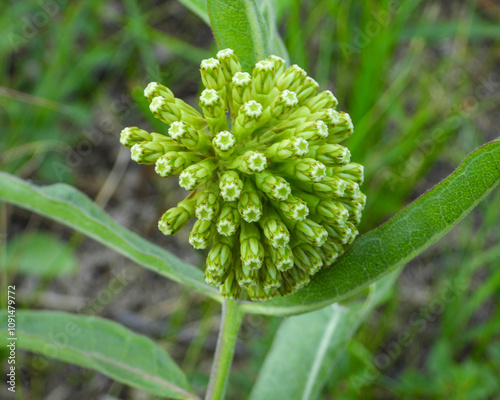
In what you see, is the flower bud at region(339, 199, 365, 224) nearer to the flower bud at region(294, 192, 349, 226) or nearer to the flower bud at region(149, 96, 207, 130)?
the flower bud at region(294, 192, 349, 226)

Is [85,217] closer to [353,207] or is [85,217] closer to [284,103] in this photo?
[284,103]

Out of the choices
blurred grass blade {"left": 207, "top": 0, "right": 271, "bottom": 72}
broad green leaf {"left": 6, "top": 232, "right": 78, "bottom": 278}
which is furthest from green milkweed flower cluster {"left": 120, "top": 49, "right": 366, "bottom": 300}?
broad green leaf {"left": 6, "top": 232, "right": 78, "bottom": 278}

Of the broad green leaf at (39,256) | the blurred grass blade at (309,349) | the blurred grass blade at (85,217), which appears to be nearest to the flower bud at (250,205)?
the blurred grass blade at (85,217)

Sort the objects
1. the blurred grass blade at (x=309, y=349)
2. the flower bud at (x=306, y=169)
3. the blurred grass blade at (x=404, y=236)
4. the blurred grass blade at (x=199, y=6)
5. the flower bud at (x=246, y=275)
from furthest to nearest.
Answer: the blurred grass blade at (x=309, y=349) < the blurred grass blade at (x=199, y=6) < the flower bud at (x=246, y=275) < the flower bud at (x=306, y=169) < the blurred grass blade at (x=404, y=236)

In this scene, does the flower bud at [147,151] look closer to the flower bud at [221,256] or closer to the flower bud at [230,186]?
the flower bud at [230,186]

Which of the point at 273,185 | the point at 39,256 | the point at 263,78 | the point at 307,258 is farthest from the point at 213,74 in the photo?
the point at 39,256

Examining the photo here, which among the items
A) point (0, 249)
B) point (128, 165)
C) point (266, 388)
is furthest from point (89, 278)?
point (266, 388)
